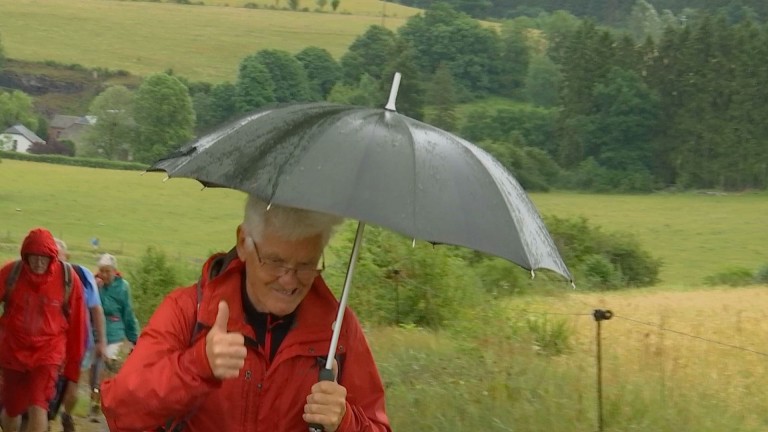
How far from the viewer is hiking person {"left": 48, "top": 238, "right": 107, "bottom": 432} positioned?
7.72 meters

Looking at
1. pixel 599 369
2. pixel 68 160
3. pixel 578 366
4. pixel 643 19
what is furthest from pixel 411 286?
pixel 643 19

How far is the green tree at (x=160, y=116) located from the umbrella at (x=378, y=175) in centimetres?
2722

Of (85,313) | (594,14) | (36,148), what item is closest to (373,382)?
(85,313)

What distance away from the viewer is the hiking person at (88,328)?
7719mm

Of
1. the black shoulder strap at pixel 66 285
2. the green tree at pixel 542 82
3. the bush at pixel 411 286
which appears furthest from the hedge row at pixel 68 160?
the black shoulder strap at pixel 66 285

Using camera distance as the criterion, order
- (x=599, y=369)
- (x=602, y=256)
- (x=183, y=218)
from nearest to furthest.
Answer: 1. (x=599, y=369)
2. (x=602, y=256)
3. (x=183, y=218)

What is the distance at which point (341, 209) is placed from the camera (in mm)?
2598

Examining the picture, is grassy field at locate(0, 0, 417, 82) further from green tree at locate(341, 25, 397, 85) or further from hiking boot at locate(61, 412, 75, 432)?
hiking boot at locate(61, 412, 75, 432)

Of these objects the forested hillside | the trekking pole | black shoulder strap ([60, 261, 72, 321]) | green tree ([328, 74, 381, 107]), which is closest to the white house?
green tree ([328, 74, 381, 107])

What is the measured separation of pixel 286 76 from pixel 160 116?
4.13m

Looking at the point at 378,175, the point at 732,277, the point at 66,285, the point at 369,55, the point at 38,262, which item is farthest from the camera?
the point at 369,55

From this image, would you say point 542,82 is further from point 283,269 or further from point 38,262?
point 283,269

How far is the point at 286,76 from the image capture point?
36.7m

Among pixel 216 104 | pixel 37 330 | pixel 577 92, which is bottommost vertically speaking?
Answer: pixel 577 92
